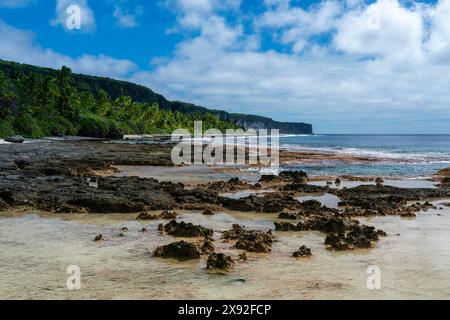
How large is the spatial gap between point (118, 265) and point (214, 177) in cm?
2170

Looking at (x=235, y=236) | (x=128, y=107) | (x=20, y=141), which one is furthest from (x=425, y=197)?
(x=128, y=107)

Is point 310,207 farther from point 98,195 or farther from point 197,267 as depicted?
point 197,267

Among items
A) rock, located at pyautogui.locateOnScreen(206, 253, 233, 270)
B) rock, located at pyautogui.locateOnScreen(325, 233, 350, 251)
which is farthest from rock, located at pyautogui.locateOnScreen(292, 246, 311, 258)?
rock, located at pyautogui.locateOnScreen(206, 253, 233, 270)

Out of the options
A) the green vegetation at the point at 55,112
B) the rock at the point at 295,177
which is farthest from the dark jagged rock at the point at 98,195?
the green vegetation at the point at 55,112

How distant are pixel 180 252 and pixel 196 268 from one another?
0.88 meters

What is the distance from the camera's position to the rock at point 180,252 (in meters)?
9.84

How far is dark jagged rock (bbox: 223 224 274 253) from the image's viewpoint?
10.6 m

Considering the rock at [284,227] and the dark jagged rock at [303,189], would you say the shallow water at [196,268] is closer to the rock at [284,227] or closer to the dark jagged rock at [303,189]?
the rock at [284,227]

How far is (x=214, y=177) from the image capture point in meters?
30.9

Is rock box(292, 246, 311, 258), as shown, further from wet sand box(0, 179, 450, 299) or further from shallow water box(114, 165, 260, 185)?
shallow water box(114, 165, 260, 185)

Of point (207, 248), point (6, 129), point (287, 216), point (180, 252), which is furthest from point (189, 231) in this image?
point (6, 129)

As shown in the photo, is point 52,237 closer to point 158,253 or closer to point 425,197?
point 158,253

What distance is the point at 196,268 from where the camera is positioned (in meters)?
9.12

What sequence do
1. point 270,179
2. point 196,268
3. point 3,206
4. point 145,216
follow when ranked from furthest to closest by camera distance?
point 270,179 → point 3,206 → point 145,216 → point 196,268
